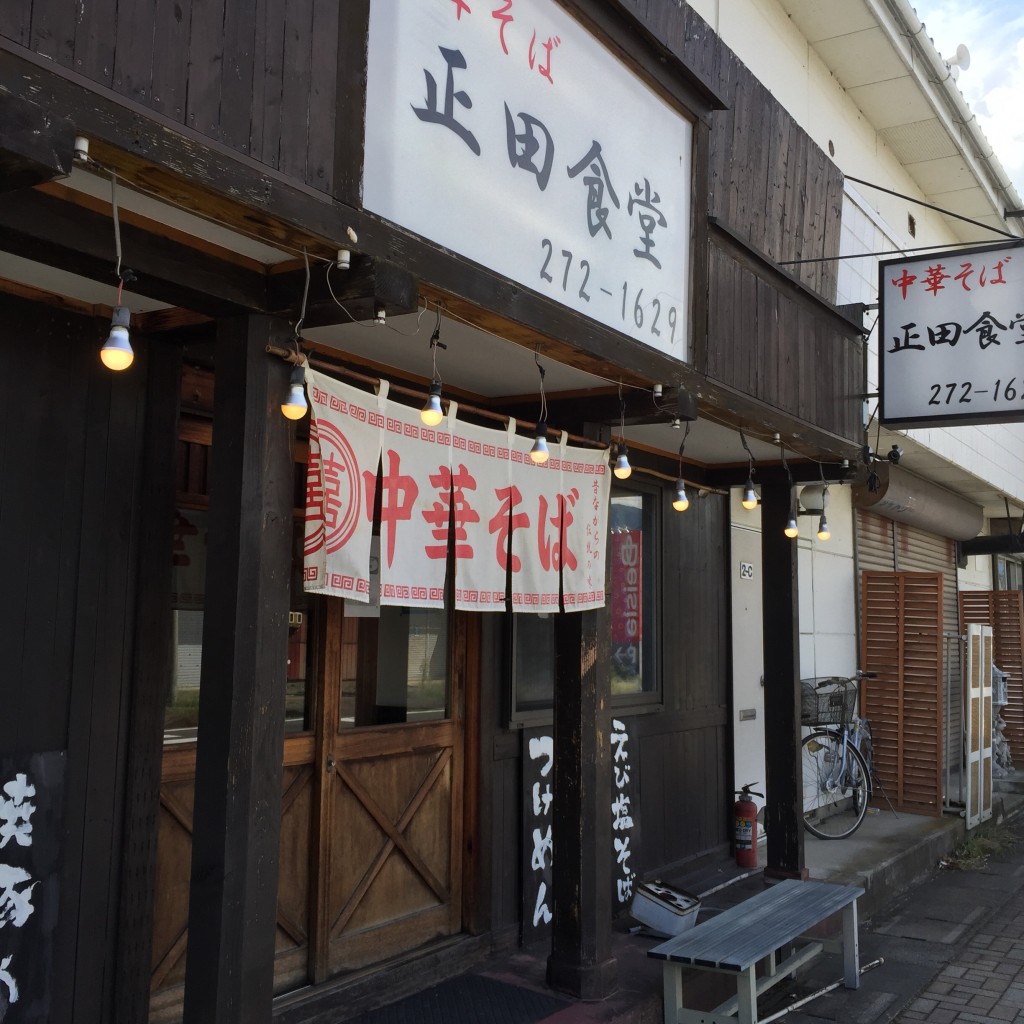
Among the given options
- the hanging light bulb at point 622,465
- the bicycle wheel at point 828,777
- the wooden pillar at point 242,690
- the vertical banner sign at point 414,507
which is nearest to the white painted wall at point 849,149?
the bicycle wheel at point 828,777

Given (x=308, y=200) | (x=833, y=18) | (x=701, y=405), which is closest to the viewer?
(x=308, y=200)

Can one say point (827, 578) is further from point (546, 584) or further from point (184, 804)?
point (184, 804)

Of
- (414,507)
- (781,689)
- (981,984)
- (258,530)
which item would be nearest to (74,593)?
(258,530)

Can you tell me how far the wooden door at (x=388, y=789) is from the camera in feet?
19.3

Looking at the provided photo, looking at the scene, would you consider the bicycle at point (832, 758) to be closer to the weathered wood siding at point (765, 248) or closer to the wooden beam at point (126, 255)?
the weathered wood siding at point (765, 248)

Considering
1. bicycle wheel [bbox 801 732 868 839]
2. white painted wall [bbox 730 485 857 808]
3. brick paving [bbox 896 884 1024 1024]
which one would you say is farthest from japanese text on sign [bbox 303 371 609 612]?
bicycle wheel [bbox 801 732 868 839]

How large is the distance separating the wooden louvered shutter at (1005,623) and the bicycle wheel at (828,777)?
19.9 ft

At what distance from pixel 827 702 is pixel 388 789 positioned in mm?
6600

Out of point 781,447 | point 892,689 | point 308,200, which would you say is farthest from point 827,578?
point 308,200

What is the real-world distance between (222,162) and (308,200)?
0.40m

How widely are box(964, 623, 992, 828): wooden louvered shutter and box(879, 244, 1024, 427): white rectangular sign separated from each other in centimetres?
464

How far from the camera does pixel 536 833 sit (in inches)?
281

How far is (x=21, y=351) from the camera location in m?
4.20

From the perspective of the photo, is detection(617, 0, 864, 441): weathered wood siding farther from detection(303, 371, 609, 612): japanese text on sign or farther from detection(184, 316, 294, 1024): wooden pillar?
detection(184, 316, 294, 1024): wooden pillar
